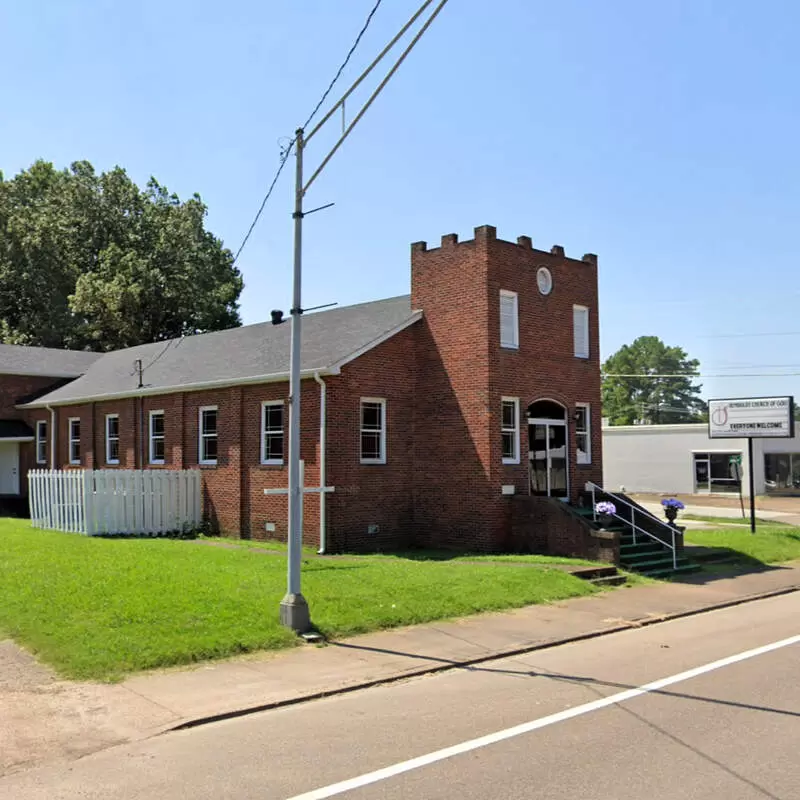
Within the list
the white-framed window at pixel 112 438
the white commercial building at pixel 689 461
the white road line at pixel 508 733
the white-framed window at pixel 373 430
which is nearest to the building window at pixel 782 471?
the white commercial building at pixel 689 461

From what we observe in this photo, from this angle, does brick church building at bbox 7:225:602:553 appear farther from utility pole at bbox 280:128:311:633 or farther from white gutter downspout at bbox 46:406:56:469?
white gutter downspout at bbox 46:406:56:469

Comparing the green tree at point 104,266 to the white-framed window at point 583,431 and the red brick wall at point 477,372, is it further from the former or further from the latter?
the white-framed window at point 583,431

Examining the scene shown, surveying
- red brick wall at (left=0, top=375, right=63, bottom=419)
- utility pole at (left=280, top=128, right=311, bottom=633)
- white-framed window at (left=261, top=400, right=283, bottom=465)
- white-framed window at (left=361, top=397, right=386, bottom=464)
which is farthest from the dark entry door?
red brick wall at (left=0, top=375, right=63, bottom=419)

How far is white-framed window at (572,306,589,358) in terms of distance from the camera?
21.9m

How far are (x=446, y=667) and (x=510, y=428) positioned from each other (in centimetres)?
1076

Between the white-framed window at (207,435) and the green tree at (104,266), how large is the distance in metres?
23.7

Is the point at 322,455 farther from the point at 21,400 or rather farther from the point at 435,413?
the point at 21,400

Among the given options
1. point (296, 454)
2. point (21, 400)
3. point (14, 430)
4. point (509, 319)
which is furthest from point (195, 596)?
point (21, 400)

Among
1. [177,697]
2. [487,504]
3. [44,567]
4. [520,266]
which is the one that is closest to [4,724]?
[177,697]

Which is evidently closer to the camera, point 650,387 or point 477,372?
point 477,372

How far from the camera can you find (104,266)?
46.5 metres

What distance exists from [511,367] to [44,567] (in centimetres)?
1093

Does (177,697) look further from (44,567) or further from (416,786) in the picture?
(44,567)

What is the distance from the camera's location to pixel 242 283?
54.2m
